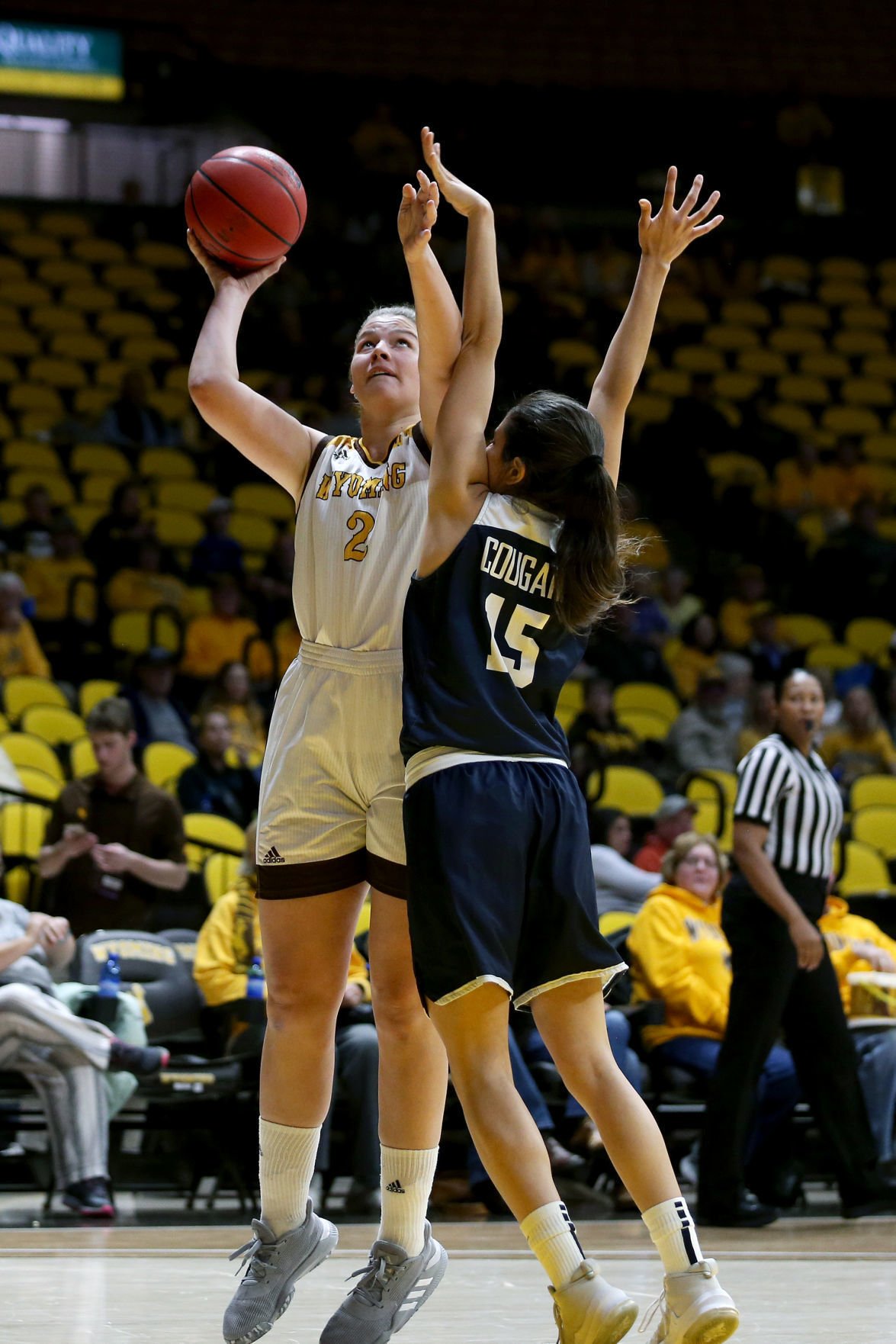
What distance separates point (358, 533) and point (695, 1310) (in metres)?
1.55

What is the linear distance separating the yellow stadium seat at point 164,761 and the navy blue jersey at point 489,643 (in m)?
5.78

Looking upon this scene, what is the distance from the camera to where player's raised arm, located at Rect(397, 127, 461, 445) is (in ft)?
10.4

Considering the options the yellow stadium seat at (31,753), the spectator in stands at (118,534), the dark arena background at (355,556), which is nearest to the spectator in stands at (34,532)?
the dark arena background at (355,556)

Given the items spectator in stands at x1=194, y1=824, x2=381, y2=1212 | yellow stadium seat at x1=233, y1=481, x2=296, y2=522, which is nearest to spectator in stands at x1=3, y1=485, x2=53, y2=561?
yellow stadium seat at x1=233, y1=481, x2=296, y2=522

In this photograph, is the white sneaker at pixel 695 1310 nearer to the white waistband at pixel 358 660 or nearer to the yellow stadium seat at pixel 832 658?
the white waistband at pixel 358 660

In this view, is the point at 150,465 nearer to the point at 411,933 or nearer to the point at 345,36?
the point at 345,36

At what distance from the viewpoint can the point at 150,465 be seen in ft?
41.1

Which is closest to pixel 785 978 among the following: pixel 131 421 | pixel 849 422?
pixel 131 421

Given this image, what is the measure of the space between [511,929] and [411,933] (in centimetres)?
18

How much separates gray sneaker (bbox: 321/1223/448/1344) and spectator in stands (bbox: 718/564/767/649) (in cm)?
898

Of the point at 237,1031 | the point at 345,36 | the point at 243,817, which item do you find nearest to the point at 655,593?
the point at 243,817

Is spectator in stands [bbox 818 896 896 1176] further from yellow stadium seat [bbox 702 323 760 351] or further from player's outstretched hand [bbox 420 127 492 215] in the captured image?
yellow stadium seat [bbox 702 323 760 351]

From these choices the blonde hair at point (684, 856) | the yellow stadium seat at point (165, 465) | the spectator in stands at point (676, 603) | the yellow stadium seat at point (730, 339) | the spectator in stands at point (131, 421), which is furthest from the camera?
the yellow stadium seat at point (730, 339)

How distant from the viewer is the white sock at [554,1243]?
2.82m
